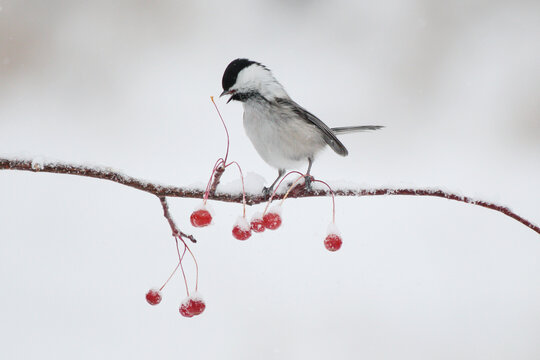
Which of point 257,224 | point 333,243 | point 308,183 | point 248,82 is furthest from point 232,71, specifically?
point 333,243

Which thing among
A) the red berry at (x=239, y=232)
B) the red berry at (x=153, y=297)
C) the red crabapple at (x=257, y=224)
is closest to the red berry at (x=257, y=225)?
the red crabapple at (x=257, y=224)

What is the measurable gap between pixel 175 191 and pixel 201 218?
0.13 metres

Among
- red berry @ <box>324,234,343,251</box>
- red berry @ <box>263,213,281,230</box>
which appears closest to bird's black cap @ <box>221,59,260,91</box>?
red berry @ <box>263,213,281,230</box>

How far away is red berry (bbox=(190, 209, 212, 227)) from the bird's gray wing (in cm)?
113

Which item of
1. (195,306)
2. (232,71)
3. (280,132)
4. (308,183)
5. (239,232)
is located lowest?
(195,306)

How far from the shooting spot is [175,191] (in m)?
1.75

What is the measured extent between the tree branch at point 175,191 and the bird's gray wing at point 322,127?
2.68 ft

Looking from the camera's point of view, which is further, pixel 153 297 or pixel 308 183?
pixel 308 183

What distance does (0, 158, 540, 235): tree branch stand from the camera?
5.22ft

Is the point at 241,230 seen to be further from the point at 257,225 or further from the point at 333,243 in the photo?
the point at 333,243

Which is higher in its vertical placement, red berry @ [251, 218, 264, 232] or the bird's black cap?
the bird's black cap

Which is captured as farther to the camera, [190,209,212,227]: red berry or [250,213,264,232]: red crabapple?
[250,213,264,232]: red crabapple

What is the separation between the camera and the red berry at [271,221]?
1894 millimetres

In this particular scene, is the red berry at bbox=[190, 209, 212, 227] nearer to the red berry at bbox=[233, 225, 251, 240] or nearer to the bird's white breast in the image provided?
the red berry at bbox=[233, 225, 251, 240]
